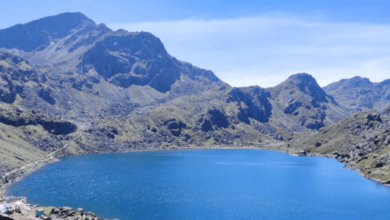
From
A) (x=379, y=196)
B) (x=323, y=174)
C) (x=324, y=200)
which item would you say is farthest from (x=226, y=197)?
(x=323, y=174)

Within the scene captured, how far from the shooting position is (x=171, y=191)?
486ft

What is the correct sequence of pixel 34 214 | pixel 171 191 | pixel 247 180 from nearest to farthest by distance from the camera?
pixel 34 214
pixel 171 191
pixel 247 180

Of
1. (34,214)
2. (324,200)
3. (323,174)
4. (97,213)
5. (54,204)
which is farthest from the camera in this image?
(323,174)

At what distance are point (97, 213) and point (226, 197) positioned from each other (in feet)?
166

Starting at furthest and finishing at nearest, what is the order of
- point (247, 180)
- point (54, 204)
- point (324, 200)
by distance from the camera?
point (247, 180) → point (324, 200) → point (54, 204)

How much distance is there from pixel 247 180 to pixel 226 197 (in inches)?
1773

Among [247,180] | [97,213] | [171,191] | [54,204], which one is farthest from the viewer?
[247,180]

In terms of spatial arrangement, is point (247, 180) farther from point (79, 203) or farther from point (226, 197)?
point (79, 203)

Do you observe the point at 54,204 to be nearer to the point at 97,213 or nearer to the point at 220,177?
the point at 97,213

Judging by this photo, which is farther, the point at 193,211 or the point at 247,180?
the point at 247,180

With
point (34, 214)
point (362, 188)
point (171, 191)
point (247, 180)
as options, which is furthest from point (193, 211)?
point (362, 188)

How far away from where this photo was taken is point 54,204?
120625 millimetres

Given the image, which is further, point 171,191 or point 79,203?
point 171,191

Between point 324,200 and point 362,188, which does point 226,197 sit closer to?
point 324,200
